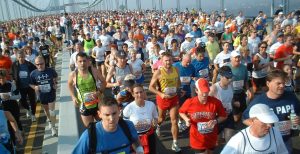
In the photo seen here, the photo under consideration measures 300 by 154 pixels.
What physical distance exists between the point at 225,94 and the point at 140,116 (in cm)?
161

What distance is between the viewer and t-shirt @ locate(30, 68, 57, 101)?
7.79 m

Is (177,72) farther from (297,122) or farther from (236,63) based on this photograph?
(297,122)

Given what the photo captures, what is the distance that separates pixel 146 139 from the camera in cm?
541

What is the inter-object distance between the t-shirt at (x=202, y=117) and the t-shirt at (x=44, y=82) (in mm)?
3800

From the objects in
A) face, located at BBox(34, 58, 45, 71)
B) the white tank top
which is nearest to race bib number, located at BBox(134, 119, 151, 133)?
the white tank top

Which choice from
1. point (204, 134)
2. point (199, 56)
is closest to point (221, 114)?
point (204, 134)

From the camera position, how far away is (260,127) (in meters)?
3.40

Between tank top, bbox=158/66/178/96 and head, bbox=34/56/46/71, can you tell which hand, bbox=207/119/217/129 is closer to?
tank top, bbox=158/66/178/96

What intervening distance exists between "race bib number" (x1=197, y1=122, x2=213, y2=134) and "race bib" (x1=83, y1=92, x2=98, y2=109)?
7.59ft

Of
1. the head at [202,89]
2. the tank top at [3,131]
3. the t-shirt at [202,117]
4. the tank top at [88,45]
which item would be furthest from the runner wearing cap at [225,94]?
the tank top at [88,45]

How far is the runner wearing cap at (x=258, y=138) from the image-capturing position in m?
3.39

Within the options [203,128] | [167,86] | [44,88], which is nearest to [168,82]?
[167,86]

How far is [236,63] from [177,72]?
1.26 metres

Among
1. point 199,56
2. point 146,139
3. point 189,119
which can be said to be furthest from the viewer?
point 199,56
